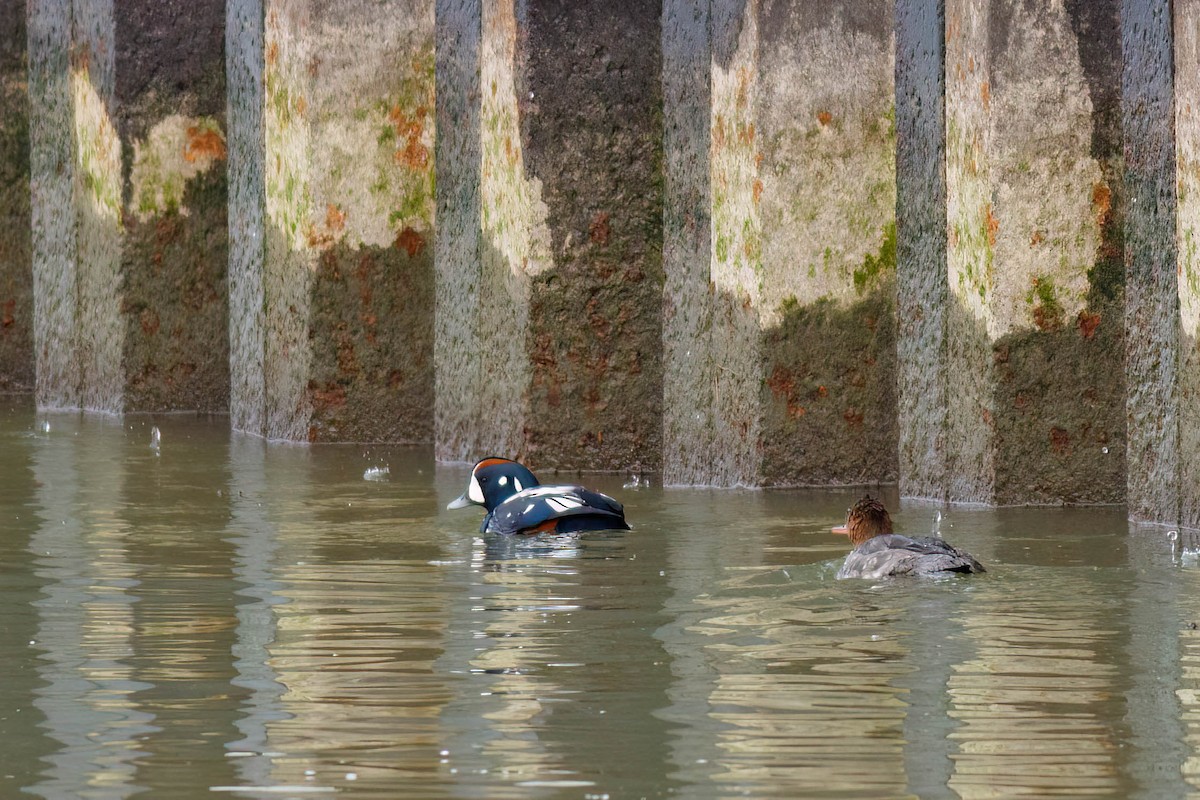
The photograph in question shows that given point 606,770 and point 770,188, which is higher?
point 770,188

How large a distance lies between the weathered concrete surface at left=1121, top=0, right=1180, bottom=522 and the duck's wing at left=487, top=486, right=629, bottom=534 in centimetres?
192

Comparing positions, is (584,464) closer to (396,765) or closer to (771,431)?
(771,431)

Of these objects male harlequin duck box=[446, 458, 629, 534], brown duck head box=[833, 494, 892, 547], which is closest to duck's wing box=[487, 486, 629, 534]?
male harlequin duck box=[446, 458, 629, 534]

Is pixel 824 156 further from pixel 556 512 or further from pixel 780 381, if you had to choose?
pixel 556 512

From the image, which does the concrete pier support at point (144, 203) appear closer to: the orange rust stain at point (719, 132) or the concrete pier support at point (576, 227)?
the concrete pier support at point (576, 227)

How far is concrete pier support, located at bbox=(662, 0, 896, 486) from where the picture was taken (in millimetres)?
10109

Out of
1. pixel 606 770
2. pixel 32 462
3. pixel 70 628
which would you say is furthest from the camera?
pixel 32 462

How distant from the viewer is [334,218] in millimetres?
12508

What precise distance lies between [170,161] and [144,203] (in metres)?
0.29

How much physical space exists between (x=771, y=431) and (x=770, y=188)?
99 cm

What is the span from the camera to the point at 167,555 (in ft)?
27.3

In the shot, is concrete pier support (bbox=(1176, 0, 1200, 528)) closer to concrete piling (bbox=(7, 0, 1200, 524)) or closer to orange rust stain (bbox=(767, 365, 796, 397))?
concrete piling (bbox=(7, 0, 1200, 524))

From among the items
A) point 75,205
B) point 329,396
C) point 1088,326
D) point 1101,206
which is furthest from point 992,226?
point 75,205

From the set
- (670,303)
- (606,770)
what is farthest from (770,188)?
(606,770)
